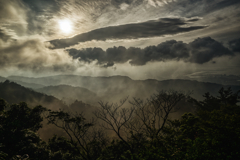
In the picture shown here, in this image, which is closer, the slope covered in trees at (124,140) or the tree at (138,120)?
the slope covered in trees at (124,140)

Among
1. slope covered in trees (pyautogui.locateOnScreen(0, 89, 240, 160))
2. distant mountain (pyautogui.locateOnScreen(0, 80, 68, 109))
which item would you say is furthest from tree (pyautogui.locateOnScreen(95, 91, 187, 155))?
distant mountain (pyautogui.locateOnScreen(0, 80, 68, 109))

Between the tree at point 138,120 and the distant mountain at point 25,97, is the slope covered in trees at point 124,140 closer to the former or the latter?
the tree at point 138,120

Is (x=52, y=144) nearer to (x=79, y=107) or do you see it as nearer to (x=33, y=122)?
(x=33, y=122)

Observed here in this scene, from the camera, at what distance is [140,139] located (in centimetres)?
2616

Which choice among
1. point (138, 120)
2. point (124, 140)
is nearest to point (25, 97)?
point (138, 120)

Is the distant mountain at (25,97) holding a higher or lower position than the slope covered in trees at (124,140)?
lower

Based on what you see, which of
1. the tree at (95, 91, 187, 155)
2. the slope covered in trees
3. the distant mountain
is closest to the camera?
the slope covered in trees

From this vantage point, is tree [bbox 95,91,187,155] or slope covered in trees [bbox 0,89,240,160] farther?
tree [bbox 95,91,187,155]

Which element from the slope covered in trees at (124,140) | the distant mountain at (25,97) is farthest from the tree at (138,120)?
the distant mountain at (25,97)

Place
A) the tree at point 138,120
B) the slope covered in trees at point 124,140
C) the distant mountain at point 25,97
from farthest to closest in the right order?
the distant mountain at point 25,97
the tree at point 138,120
the slope covered in trees at point 124,140

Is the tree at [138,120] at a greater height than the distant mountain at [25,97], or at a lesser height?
greater

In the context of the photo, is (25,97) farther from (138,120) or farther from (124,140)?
(124,140)

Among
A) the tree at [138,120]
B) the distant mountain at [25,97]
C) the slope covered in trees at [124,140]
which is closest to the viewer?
the slope covered in trees at [124,140]

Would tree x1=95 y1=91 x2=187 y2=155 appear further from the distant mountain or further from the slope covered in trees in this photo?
the distant mountain
